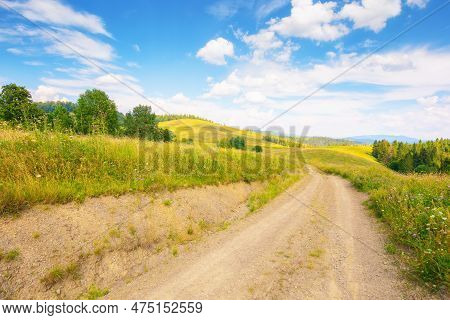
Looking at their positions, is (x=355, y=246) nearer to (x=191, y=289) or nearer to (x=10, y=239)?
(x=191, y=289)

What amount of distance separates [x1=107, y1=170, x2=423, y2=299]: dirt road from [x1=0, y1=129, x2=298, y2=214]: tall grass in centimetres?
364

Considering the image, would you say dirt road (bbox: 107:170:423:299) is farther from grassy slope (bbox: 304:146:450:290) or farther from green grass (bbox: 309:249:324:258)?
grassy slope (bbox: 304:146:450:290)

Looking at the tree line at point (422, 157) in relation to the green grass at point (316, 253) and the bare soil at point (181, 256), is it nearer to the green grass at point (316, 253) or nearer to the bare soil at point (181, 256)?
the bare soil at point (181, 256)

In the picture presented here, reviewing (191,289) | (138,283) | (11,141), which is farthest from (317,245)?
(11,141)

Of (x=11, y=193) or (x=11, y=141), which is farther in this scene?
(x=11, y=141)

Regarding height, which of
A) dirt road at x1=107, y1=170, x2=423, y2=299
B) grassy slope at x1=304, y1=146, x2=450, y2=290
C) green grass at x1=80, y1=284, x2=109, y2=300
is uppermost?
grassy slope at x1=304, y1=146, x2=450, y2=290

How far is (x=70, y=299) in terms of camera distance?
18.7ft

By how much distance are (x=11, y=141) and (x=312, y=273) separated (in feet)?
35.4

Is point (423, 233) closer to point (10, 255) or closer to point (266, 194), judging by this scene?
point (266, 194)

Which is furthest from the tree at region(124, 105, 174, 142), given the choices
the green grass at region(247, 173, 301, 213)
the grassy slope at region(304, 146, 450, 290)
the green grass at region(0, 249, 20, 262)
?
the green grass at region(0, 249, 20, 262)

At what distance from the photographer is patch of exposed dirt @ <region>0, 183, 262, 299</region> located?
18.9ft

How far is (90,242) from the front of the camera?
23.0 ft

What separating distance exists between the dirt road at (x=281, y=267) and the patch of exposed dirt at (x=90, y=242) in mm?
727
